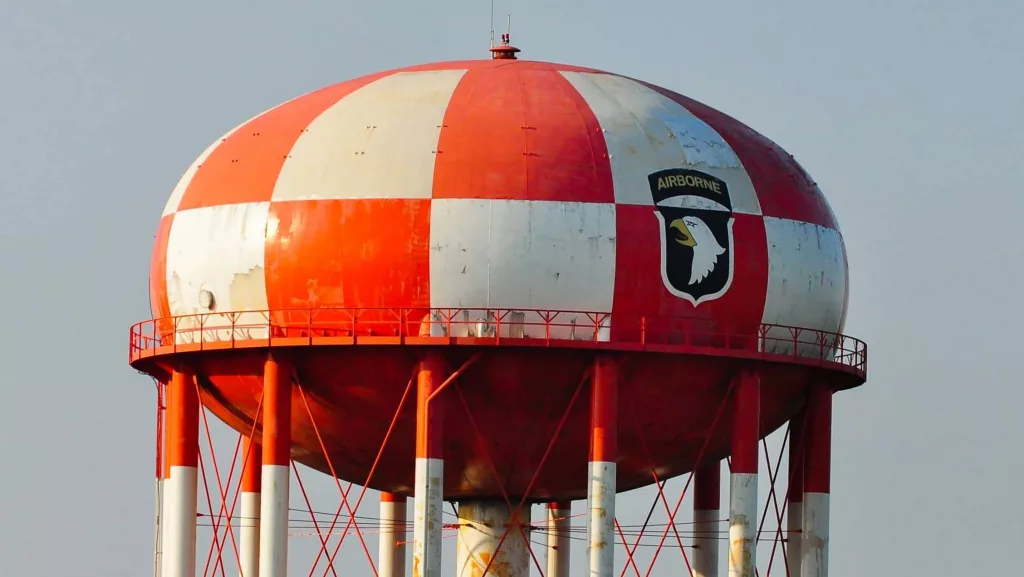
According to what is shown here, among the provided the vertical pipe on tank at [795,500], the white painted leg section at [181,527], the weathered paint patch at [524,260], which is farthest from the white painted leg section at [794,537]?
the white painted leg section at [181,527]

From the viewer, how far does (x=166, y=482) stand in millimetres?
80812

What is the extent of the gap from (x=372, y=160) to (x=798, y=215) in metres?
9.73

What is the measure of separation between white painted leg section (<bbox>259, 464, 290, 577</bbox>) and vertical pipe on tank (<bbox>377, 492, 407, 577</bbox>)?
9342 millimetres

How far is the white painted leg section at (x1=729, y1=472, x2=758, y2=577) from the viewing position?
77625 mm

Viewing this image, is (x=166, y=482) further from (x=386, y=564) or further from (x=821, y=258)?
(x=821, y=258)

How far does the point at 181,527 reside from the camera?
79.1 m

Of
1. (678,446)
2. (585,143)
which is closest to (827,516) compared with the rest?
(678,446)

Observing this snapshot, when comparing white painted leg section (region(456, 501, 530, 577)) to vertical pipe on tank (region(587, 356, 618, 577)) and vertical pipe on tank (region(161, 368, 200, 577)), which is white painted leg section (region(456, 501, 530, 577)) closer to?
vertical pipe on tank (region(587, 356, 618, 577))

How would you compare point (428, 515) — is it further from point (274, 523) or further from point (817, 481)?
point (817, 481)

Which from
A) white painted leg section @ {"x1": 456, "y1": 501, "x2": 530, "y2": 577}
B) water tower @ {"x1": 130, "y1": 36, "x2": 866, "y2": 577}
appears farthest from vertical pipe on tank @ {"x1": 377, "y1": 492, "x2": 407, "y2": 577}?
water tower @ {"x1": 130, "y1": 36, "x2": 866, "y2": 577}

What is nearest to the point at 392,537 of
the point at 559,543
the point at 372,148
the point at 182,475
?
the point at 559,543

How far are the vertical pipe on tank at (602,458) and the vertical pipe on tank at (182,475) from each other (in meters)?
9.24

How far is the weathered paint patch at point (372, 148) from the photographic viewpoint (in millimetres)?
76062

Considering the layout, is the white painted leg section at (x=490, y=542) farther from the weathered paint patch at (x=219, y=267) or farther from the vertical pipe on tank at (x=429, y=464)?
the weathered paint patch at (x=219, y=267)
